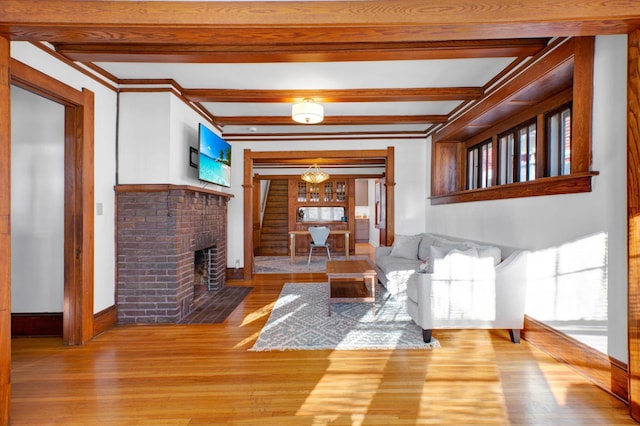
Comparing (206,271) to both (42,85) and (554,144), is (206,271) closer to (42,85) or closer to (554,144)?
(42,85)

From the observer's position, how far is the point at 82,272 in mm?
3168

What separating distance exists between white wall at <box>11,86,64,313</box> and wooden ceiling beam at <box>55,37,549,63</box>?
2.73ft

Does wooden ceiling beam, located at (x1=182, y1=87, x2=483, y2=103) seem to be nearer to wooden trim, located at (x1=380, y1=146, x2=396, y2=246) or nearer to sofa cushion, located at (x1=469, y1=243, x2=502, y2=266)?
sofa cushion, located at (x1=469, y1=243, x2=502, y2=266)

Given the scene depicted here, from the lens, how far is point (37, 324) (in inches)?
132

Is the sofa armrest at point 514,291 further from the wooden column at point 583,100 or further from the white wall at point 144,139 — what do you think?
the white wall at point 144,139

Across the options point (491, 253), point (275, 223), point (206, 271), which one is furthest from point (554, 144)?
point (275, 223)

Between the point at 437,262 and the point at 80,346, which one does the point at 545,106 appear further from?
the point at 80,346

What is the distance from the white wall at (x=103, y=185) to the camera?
338 centimetres

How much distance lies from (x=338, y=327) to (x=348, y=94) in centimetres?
267

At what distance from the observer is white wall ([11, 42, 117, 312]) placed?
338 cm

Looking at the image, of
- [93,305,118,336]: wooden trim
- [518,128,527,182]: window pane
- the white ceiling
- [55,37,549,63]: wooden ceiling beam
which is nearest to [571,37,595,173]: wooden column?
[55,37,549,63]: wooden ceiling beam

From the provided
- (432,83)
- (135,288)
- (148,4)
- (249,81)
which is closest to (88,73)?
(249,81)

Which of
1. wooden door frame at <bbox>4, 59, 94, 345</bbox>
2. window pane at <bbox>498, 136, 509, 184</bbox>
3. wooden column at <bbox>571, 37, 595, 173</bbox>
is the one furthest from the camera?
window pane at <bbox>498, 136, 509, 184</bbox>

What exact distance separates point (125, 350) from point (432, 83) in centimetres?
413
